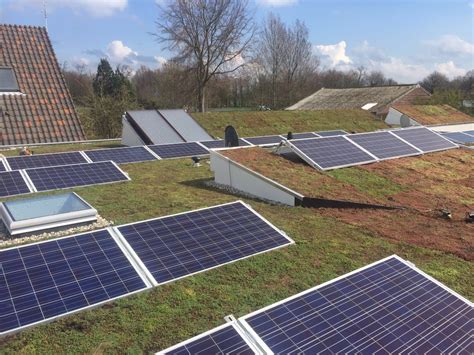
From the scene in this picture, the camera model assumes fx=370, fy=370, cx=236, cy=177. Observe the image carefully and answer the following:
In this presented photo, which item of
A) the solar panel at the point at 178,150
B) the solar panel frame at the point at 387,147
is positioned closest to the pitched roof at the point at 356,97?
the solar panel frame at the point at 387,147

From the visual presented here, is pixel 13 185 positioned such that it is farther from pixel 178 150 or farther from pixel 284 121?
pixel 284 121

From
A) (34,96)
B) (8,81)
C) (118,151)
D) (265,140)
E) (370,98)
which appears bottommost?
(265,140)

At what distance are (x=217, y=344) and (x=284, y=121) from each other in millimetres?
25540

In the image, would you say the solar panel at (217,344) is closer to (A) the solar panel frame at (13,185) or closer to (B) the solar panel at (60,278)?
(B) the solar panel at (60,278)

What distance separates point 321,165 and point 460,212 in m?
4.31

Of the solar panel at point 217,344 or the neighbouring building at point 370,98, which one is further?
the neighbouring building at point 370,98

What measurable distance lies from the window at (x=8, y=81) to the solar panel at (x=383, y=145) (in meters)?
18.6

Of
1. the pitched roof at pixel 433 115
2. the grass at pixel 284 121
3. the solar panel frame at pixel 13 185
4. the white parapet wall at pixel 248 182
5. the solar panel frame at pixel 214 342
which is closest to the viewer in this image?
the solar panel frame at pixel 214 342

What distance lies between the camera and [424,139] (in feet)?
57.4

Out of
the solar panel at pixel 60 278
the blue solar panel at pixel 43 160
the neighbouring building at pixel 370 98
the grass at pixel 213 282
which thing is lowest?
the grass at pixel 213 282

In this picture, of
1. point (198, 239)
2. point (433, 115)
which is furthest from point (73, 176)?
point (433, 115)

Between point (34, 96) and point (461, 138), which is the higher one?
point (34, 96)

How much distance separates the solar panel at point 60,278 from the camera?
16.5 ft

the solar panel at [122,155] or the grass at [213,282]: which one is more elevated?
the solar panel at [122,155]
